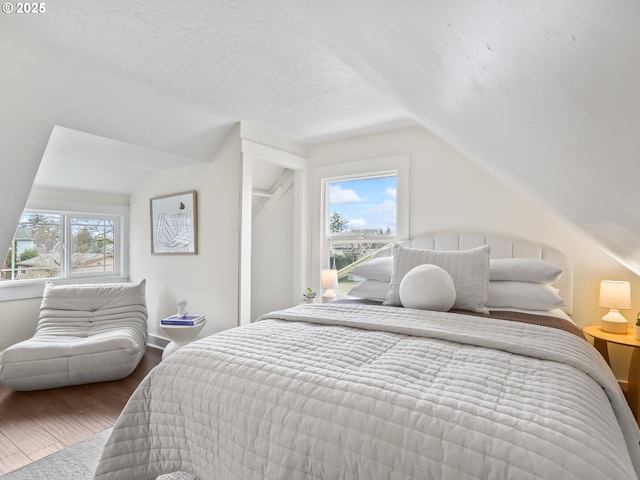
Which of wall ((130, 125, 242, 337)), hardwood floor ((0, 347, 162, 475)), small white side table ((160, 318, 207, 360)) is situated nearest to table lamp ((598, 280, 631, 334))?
wall ((130, 125, 242, 337))

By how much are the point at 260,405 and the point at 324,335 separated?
1.60ft

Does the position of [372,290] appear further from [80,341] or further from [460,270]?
[80,341]

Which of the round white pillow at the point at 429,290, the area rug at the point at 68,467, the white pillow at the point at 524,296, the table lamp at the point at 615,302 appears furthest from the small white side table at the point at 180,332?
the table lamp at the point at 615,302

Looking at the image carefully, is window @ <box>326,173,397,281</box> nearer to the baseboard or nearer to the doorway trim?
the doorway trim

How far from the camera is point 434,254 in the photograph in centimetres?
236

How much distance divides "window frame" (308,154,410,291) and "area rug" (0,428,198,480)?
241 centimetres

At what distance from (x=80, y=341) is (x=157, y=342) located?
3.89 feet

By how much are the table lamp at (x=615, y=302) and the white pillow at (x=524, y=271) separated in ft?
1.15

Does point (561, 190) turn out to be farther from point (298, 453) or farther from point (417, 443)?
point (298, 453)

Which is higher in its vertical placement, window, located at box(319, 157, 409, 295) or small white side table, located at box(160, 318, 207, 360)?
window, located at box(319, 157, 409, 295)

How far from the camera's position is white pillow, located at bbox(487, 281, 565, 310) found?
7.06ft

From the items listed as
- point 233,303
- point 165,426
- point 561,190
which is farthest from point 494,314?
point 233,303

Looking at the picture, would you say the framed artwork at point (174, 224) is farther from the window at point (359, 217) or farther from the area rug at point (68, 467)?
the area rug at point (68, 467)

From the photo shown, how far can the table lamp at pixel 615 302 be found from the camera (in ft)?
7.43
